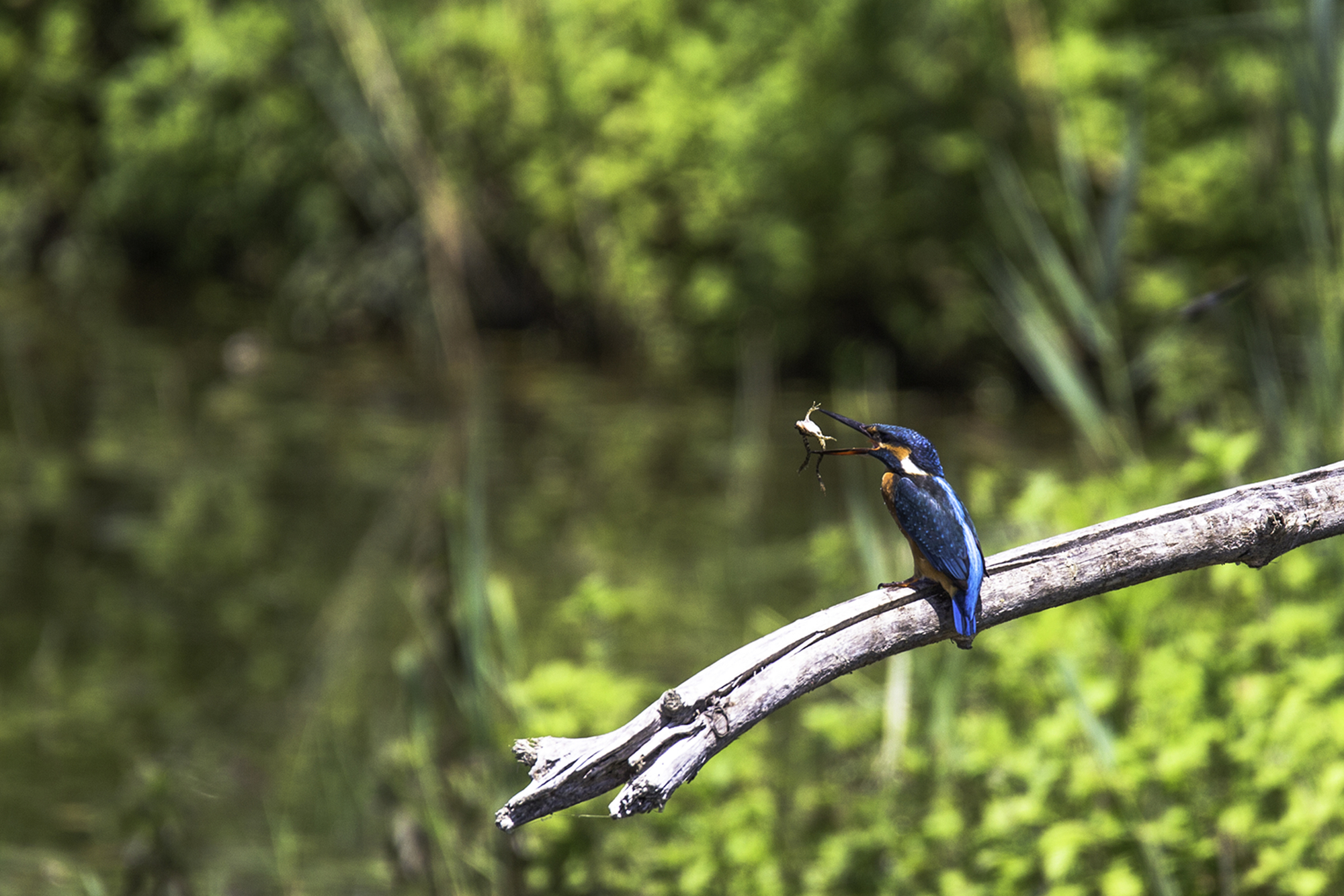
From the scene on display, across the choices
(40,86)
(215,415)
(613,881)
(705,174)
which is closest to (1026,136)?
(705,174)

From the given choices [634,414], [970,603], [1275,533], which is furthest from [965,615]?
[634,414]

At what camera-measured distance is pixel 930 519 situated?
795mm

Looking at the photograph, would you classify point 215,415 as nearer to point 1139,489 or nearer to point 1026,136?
point 1026,136

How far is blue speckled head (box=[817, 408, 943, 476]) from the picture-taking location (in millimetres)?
810

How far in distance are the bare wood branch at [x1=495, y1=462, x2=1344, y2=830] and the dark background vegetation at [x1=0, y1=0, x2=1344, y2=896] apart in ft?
0.68

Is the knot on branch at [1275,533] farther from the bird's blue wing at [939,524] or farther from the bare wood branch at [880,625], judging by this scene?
the bird's blue wing at [939,524]

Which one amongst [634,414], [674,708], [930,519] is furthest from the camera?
[634,414]

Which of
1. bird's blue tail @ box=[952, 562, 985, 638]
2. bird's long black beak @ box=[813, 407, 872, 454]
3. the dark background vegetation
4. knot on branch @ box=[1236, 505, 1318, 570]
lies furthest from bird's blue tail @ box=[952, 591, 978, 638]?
the dark background vegetation

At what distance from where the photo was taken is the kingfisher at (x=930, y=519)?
773 millimetres

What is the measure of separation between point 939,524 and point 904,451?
6cm

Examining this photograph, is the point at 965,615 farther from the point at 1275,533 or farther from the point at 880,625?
the point at 1275,533

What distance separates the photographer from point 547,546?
4.37 metres

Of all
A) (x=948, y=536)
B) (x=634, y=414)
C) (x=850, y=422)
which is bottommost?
(x=634, y=414)

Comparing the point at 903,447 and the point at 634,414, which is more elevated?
the point at 903,447
